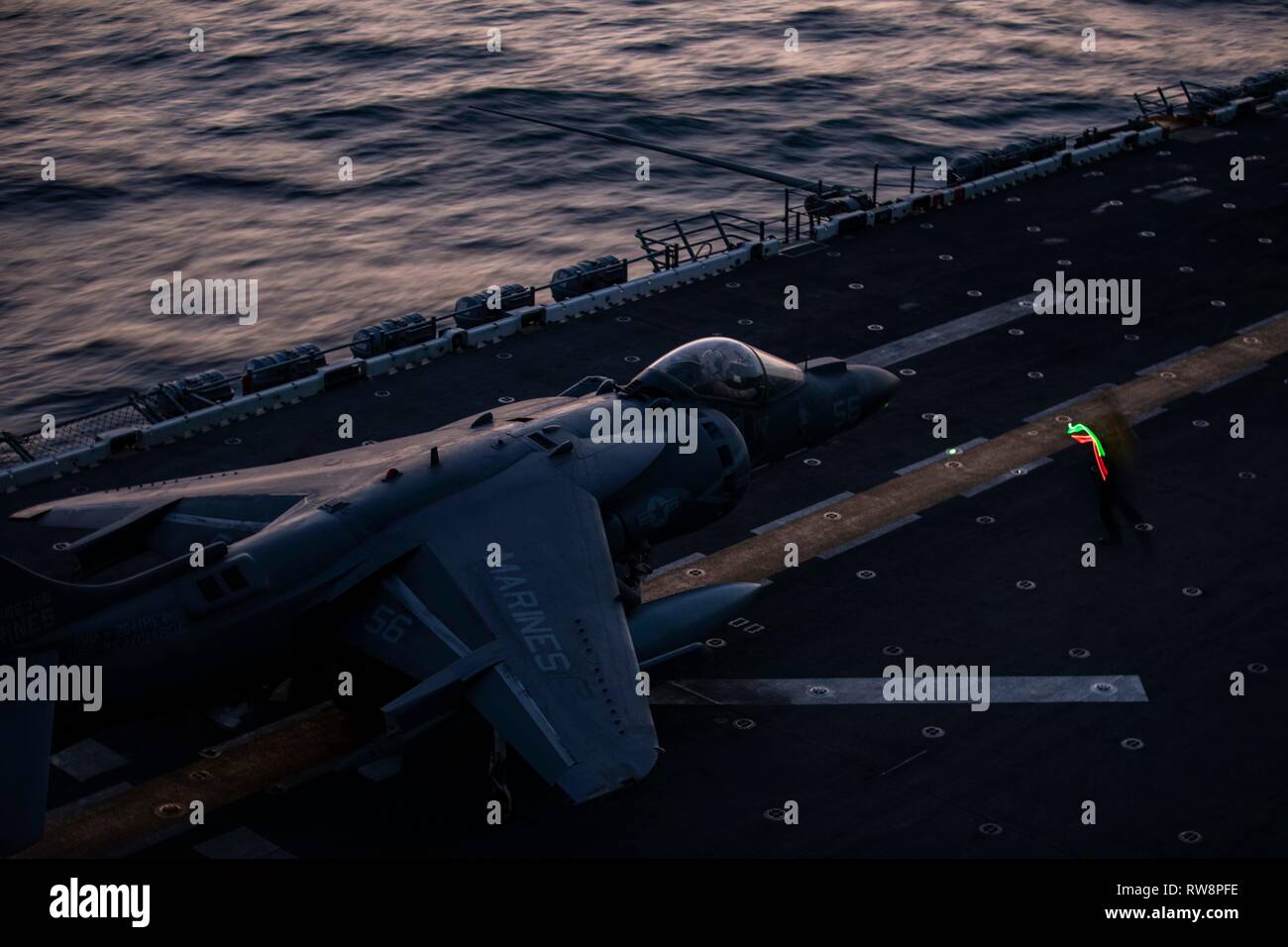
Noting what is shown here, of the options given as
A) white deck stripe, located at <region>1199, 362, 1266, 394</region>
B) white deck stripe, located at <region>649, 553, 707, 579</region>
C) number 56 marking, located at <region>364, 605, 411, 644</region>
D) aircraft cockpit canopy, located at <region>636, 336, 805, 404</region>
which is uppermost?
aircraft cockpit canopy, located at <region>636, 336, 805, 404</region>

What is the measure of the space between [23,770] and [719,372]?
13.9 meters

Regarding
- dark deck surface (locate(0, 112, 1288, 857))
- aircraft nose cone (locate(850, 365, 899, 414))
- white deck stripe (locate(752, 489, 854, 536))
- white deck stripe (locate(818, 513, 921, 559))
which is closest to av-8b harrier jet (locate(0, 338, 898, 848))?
aircraft nose cone (locate(850, 365, 899, 414))

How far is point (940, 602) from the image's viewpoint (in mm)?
30766

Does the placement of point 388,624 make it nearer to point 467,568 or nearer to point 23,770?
point 467,568

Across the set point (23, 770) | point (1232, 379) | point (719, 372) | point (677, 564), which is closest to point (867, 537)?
point (677, 564)

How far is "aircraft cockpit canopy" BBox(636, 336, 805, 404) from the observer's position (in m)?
29.5

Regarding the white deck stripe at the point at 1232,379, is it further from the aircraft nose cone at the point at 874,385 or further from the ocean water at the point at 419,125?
the ocean water at the point at 419,125

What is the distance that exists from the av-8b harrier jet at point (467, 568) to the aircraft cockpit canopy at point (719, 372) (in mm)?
40

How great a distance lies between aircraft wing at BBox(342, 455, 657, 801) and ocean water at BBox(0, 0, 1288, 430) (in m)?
38.2

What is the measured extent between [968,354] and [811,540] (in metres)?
11.0

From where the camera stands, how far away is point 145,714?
2389 cm

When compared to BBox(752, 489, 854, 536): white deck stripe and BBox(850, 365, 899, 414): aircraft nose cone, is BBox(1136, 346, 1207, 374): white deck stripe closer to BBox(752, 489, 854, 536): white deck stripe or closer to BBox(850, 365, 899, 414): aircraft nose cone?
BBox(752, 489, 854, 536): white deck stripe

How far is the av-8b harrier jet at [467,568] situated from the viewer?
902 inches

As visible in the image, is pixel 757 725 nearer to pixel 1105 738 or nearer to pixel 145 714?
pixel 1105 738
